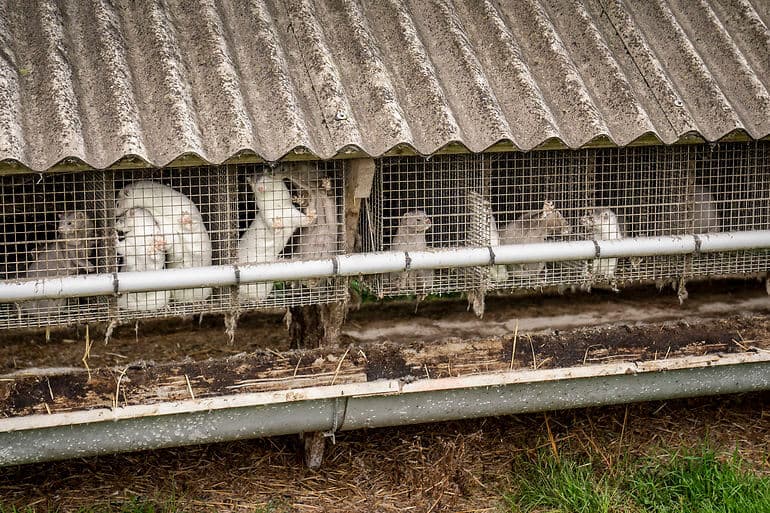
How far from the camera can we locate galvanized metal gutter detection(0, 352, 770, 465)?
12.7 ft

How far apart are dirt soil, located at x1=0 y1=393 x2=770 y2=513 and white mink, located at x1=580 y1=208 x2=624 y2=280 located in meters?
1.03

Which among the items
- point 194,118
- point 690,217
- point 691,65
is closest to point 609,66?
point 691,65

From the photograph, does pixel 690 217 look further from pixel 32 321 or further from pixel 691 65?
pixel 32 321

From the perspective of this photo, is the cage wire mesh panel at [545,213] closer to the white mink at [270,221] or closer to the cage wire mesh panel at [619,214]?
the cage wire mesh panel at [619,214]

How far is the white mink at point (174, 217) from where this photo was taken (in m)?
4.10

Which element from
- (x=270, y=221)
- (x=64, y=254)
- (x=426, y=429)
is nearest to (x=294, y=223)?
(x=270, y=221)

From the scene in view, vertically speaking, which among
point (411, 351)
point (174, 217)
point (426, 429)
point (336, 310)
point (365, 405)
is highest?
point (174, 217)

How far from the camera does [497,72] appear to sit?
441 cm

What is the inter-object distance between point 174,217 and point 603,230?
7.20 feet

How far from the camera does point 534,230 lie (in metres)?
4.77

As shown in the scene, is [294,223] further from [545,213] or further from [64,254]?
[545,213]

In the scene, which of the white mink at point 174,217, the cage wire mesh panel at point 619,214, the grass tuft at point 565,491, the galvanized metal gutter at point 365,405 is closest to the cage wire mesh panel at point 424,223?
the cage wire mesh panel at point 619,214

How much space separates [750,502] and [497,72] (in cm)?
240

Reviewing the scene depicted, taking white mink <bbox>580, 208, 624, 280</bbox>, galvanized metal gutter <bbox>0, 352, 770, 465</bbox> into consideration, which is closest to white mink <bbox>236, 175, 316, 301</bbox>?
galvanized metal gutter <bbox>0, 352, 770, 465</bbox>
